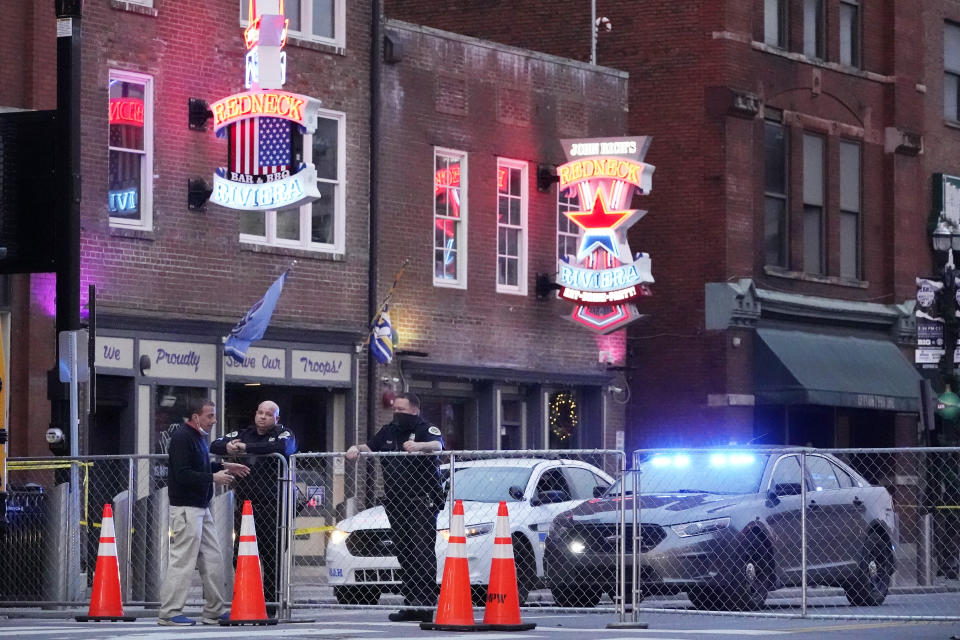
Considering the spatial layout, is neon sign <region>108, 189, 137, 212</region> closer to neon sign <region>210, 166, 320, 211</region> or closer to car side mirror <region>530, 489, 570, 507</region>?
neon sign <region>210, 166, 320, 211</region>

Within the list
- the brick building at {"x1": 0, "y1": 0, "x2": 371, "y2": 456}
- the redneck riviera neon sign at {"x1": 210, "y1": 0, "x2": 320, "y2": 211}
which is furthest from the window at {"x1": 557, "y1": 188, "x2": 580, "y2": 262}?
the redneck riviera neon sign at {"x1": 210, "y1": 0, "x2": 320, "y2": 211}

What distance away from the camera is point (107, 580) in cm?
1798

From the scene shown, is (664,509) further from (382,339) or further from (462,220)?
(462,220)

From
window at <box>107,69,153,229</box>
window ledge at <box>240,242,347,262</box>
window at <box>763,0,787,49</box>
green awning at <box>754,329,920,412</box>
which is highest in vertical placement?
window at <box>763,0,787,49</box>

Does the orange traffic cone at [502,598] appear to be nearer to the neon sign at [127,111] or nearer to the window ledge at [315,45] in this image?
the neon sign at [127,111]

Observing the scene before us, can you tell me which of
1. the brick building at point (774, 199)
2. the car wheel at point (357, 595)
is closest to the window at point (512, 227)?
the brick building at point (774, 199)

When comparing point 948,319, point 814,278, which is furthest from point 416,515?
point 814,278

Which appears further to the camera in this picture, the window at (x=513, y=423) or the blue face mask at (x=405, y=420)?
the window at (x=513, y=423)

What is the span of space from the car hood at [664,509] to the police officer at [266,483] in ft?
10.1

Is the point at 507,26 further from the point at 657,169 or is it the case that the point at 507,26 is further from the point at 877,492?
the point at 877,492

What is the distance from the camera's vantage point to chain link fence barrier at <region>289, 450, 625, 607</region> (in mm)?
17844

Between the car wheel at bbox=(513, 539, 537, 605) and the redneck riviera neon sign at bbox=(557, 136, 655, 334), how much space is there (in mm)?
10179

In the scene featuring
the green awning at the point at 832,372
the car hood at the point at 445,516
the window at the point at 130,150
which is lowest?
the car hood at the point at 445,516

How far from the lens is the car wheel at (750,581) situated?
63.6ft
